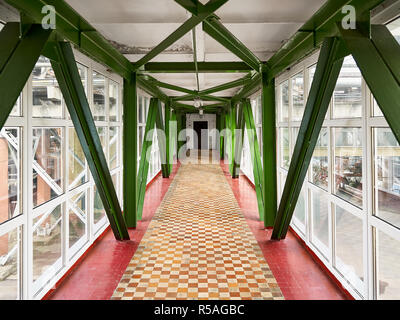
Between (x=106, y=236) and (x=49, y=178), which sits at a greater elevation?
(x=49, y=178)

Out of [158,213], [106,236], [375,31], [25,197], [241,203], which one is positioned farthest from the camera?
[241,203]

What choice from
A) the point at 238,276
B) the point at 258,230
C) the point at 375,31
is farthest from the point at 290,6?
the point at 258,230

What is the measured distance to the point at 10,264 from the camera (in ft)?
9.45

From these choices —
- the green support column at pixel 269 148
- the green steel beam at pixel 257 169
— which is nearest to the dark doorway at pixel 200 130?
the green steel beam at pixel 257 169

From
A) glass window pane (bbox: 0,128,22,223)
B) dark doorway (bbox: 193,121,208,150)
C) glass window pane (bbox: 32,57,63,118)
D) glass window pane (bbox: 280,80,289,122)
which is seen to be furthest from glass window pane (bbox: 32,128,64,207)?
dark doorway (bbox: 193,121,208,150)

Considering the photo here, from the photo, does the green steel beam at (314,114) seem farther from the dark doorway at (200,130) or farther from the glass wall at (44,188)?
the dark doorway at (200,130)

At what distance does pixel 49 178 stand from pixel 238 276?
107 inches

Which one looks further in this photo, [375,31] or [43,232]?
[43,232]

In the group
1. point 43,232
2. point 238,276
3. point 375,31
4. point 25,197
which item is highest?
point 375,31

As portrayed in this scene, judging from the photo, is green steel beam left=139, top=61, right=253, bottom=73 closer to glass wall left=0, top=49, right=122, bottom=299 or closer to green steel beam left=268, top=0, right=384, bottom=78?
glass wall left=0, top=49, right=122, bottom=299

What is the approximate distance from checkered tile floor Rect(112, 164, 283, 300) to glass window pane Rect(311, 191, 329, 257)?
0.89m

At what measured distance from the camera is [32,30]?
241cm

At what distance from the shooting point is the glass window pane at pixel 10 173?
277cm

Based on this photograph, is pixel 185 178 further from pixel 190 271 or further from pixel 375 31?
pixel 375 31
